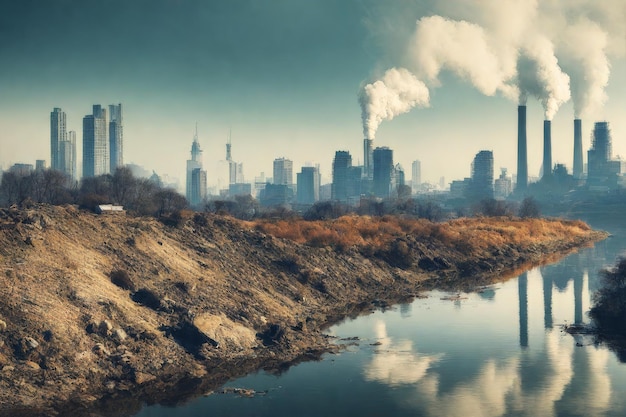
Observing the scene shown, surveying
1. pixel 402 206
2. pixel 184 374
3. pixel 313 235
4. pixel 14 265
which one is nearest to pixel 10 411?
pixel 184 374

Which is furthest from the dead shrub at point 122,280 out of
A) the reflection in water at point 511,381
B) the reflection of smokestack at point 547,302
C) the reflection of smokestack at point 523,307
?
the reflection of smokestack at point 547,302

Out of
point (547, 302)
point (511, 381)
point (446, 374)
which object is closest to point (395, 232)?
point (547, 302)

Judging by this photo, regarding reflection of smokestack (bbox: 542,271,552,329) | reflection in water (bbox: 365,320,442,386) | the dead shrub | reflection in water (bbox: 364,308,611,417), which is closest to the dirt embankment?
the dead shrub

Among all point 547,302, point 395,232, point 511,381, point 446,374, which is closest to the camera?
point 511,381

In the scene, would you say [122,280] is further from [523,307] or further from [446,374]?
[523,307]

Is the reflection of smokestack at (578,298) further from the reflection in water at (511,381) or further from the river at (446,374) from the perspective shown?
the reflection in water at (511,381)

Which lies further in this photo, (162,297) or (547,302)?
(547,302)

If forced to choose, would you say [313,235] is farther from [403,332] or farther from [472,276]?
[403,332]
